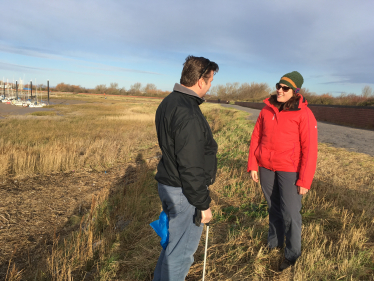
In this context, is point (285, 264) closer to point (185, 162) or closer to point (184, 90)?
point (185, 162)

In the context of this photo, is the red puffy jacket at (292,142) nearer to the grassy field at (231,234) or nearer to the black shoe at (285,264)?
the black shoe at (285,264)

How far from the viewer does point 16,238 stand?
12.8 ft

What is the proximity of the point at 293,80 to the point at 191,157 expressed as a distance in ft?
5.21

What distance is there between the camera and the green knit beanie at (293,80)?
249 cm

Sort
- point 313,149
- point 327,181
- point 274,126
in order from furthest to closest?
point 327,181 → point 274,126 → point 313,149

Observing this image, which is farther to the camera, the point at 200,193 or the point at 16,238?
the point at 16,238

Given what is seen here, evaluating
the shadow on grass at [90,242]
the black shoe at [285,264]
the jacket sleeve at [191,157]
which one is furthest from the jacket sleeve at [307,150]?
the shadow on grass at [90,242]

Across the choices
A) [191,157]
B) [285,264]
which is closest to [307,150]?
[285,264]

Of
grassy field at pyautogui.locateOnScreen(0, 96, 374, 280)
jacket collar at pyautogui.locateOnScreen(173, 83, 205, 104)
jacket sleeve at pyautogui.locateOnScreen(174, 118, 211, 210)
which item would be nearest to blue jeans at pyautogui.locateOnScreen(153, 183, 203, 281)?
jacket sleeve at pyautogui.locateOnScreen(174, 118, 211, 210)

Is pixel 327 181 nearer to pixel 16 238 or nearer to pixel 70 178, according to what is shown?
pixel 16 238

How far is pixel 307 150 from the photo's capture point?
2.40m

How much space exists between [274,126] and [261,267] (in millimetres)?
1562

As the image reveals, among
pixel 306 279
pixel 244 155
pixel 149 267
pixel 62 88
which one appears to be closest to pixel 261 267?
pixel 306 279

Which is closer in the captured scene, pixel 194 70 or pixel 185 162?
pixel 185 162
